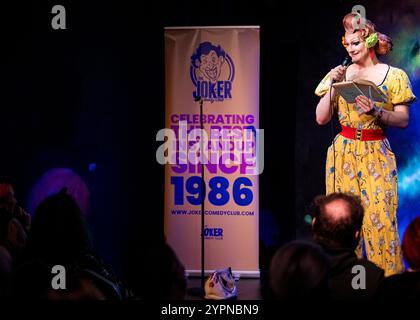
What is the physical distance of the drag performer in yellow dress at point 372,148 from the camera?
4.21 metres

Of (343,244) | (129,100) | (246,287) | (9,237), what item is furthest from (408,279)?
(129,100)

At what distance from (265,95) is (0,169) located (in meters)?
2.24

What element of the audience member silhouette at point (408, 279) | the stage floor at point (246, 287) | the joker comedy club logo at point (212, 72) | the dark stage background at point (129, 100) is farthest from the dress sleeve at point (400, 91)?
the audience member silhouette at point (408, 279)

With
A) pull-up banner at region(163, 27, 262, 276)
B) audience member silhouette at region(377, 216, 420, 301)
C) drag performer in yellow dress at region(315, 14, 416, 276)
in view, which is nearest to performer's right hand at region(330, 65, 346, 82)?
drag performer in yellow dress at region(315, 14, 416, 276)

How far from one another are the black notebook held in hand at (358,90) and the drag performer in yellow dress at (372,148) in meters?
0.05

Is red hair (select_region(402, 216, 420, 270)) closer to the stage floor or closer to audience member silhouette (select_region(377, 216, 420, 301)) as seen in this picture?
audience member silhouette (select_region(377, 216, 420, 301))

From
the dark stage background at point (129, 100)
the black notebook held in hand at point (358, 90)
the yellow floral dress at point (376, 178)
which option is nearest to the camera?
the black notebook held in hand at point (358, 90)

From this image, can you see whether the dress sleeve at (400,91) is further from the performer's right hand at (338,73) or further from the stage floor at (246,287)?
the stage floor at (246,287)

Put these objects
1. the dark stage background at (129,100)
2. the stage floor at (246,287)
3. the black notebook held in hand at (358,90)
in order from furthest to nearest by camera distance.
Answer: the dark stage background at (129,100) → the stage floor at (246,287) → the black notebook held in hand at (358,90)

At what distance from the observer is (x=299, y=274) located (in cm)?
205

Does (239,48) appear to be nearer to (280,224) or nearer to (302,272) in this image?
(280,224)

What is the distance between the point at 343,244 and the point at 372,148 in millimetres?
1700

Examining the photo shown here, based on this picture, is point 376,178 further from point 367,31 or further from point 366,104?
point 367,31
